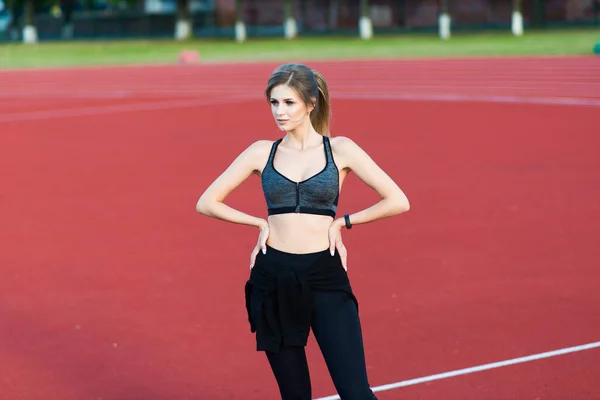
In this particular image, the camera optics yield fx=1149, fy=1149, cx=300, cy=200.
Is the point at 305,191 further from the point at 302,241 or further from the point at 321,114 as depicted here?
the point at 321,114

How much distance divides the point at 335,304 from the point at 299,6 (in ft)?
187

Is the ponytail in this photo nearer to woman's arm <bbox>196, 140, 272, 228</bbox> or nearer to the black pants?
woman's arm <bbox>196, 140, 272, 228</bbox>

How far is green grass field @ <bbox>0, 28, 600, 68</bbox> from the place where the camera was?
38.5 metres

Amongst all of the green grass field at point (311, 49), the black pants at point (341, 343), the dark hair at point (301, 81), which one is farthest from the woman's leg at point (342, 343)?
the green grass field at point (311, 49)

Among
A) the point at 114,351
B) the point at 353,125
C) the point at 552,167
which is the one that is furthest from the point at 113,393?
the point at 353,125

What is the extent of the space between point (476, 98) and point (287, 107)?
63.1 feet

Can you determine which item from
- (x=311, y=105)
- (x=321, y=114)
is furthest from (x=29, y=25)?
(x=311, y=105)

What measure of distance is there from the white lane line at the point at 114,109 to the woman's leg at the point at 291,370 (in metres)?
18.4

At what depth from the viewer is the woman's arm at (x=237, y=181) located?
454cm

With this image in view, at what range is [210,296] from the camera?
28.0 feet

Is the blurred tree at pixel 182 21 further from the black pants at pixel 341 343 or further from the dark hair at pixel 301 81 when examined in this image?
the black pants at pixel 341 343

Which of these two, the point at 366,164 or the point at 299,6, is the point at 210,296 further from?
the point at 299,6

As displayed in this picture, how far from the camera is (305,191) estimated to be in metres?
4.41

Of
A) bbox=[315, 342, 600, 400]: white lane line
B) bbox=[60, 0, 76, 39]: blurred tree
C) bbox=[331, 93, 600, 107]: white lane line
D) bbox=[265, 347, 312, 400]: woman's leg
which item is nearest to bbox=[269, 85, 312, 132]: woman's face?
bbox=[265, 347, 312, 400]: woman's leg
